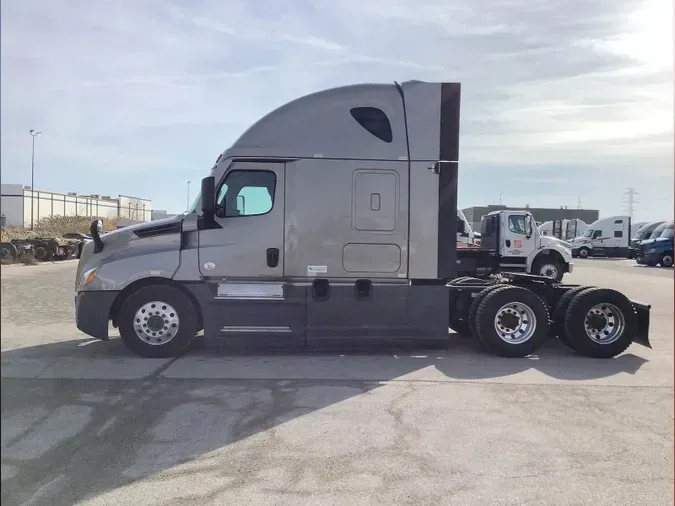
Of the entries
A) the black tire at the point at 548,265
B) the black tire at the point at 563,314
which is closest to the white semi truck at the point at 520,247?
the black tire at the point at 548,265

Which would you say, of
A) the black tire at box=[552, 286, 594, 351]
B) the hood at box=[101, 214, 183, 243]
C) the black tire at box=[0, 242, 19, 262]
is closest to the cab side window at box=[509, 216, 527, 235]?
the black tire at box=[552, 286, 594, 351]

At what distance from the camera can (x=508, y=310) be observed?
8.28 metres

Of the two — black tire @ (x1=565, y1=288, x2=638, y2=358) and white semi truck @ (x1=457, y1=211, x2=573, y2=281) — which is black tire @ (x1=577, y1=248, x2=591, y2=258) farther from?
black tire @ (x1=565, y1=288, x2=638, y2=358)

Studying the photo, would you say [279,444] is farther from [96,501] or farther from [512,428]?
[512,428]

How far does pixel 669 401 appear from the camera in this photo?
6.02 m

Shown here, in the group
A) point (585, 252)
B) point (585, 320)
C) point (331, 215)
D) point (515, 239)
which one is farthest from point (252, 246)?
point (585, 252)

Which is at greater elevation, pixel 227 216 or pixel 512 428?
pixel 227 216

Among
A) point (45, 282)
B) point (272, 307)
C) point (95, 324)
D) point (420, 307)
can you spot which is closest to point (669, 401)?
point (420, 307)

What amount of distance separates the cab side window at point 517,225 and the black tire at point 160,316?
14.3 m

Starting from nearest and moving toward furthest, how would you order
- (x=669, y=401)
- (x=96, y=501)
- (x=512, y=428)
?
(x=96, y=501)
(x=512, y=428)
(x=669, y=401)

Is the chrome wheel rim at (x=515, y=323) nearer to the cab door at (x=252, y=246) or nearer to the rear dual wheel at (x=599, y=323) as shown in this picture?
the rear dual wheel at (x=599, y=323)

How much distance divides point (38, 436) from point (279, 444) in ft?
6.56

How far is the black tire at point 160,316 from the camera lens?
7797mm

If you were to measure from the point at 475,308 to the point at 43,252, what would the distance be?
23.8 meters
